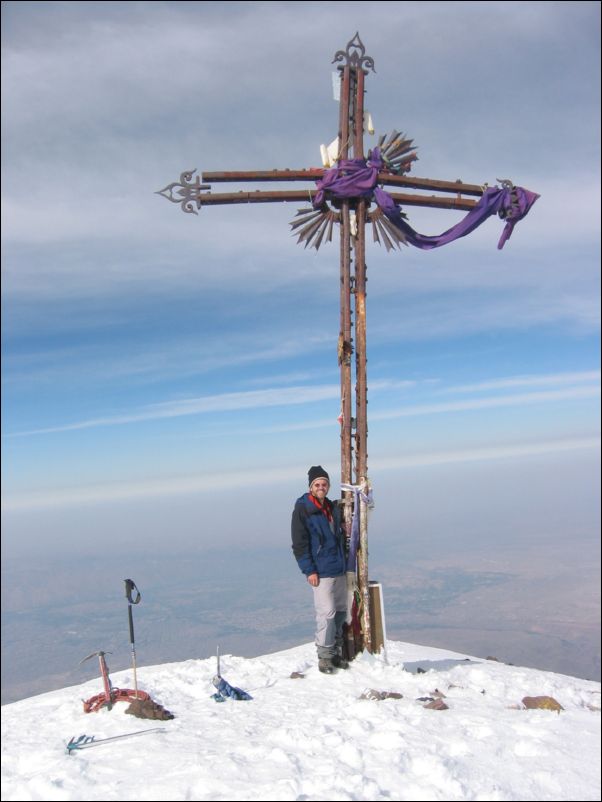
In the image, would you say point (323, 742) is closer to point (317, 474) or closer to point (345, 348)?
point (317, 474)

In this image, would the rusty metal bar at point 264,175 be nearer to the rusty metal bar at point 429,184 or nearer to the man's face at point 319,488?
the rusty metal bar at point 429,184

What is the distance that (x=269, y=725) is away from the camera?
238 inches

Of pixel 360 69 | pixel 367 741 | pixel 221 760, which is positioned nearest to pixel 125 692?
pixel 221 760

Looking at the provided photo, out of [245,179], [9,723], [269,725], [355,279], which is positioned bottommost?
[9,723]

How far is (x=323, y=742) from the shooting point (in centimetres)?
539

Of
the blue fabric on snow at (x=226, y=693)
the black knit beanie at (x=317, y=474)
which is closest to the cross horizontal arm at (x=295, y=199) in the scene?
the black knit beanie at (x=317, y=474)

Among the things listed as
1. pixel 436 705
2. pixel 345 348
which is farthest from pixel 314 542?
pixel 345 348

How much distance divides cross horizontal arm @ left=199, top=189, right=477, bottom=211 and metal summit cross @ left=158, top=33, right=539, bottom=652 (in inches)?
0.6

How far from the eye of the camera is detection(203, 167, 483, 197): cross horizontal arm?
8.81 metres

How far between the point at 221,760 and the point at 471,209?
867 cm

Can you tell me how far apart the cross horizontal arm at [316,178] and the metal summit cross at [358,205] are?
2cm

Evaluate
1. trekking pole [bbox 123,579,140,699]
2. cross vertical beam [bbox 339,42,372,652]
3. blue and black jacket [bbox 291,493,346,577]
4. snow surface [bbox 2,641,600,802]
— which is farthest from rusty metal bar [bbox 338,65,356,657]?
trekking pole [bbox 123,579,140,699]

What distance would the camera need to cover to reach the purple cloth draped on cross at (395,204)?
8.88 metres

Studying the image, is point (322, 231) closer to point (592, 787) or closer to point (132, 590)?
point (132, 590)
